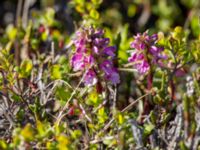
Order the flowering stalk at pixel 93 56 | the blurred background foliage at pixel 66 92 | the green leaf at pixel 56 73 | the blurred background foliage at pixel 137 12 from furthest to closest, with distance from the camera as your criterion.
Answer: the blurred background foliage at pixel 137 12, the green leaf at pixel 56 73, the flowering stalk at pixel 93 56, the blurred background foliage at pixel 66 92

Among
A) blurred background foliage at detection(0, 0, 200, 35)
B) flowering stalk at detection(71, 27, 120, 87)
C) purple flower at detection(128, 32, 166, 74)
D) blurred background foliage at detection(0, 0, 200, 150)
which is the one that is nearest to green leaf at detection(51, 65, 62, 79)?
blurred background foliage at detection(0, 0, 200, 150)

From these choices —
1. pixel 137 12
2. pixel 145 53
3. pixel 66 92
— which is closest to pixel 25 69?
pixel 66 92

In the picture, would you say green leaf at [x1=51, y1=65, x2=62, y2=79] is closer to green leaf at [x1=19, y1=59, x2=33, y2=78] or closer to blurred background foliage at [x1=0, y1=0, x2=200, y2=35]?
green leaf at [x1=19, y1=59, x2=33, y2=78]

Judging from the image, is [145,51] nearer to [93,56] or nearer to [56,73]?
[93,56]

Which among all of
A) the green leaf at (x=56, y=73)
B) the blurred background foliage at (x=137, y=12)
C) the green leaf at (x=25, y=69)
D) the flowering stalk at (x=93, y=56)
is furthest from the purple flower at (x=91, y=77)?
the blurred background foliage at (x=137, y=12)

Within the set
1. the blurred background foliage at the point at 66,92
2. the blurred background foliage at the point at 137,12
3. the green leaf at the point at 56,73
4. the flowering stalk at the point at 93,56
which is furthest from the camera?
the blurred background foliage at the point at 137,12

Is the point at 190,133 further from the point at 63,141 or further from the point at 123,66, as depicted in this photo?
the point at 123,66

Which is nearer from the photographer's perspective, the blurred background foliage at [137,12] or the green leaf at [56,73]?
the green leaf at [56,73]

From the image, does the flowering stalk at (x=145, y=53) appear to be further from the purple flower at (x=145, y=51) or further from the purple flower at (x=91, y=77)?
the purple flower at (x=91, y=77)
